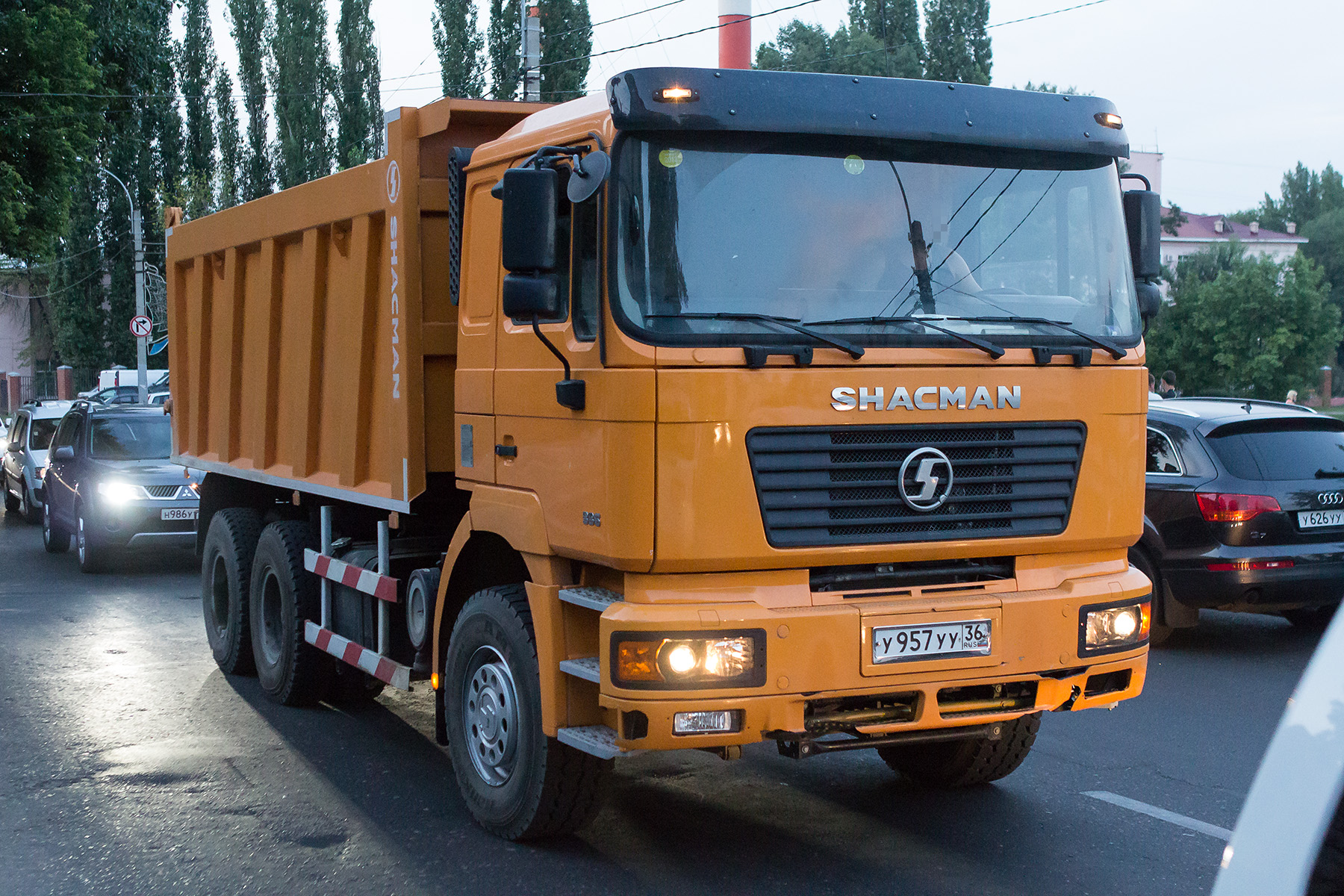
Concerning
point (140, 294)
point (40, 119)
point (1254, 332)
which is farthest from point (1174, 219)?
point (40, 119)

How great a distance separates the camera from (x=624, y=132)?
4465 millimetres

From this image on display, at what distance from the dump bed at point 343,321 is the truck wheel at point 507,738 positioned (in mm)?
977

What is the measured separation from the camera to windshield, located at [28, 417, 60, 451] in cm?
1891

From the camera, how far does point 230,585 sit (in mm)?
8336

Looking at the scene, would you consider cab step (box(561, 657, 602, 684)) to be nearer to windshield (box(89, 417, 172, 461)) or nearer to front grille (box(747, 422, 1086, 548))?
front grille (box(747, 422, 1086, 548))

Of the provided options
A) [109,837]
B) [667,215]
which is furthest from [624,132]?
[109,837]

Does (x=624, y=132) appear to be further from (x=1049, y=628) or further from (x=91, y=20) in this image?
(x=91, y=20)

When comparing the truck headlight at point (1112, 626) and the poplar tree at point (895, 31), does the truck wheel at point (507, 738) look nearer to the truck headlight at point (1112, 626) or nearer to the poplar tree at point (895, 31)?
the truck headlight at point (1112, 626)

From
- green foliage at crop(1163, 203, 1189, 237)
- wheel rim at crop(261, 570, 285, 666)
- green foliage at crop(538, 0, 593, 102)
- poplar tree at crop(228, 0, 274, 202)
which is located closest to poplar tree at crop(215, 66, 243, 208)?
poplar tree at crop(228, 0, 274, 202)

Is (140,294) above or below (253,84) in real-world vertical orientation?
below

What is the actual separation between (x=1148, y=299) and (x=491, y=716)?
2958mm

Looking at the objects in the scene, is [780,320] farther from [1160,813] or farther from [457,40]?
[457,40]

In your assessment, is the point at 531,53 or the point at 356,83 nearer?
Result: the point at 531,53

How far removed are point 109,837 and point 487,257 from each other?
8.63ft
